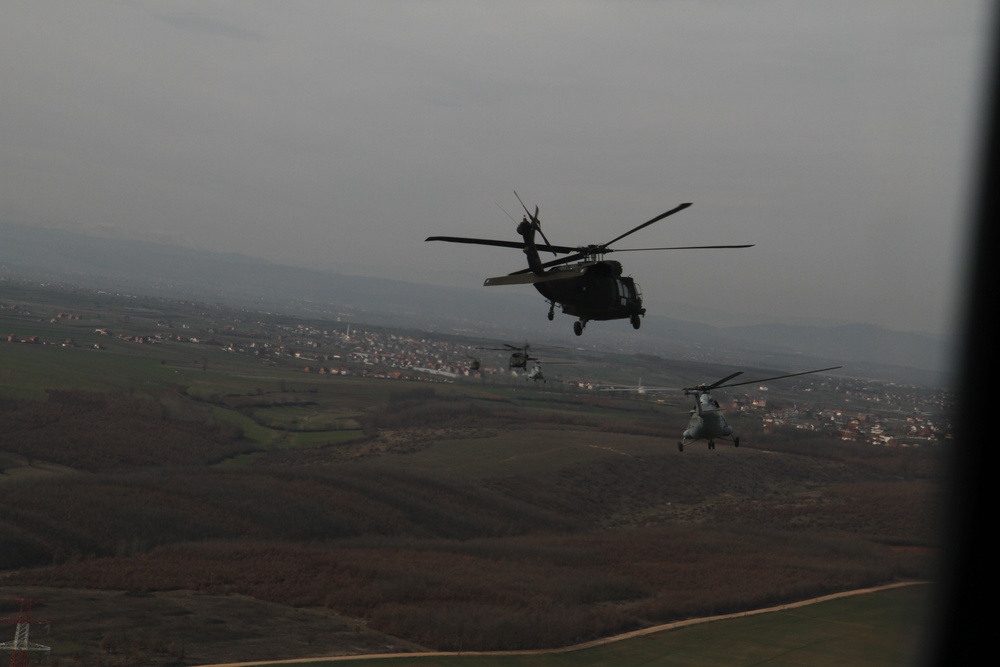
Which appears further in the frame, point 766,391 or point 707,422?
point 766,391

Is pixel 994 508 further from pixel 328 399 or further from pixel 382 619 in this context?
pixel 328 399

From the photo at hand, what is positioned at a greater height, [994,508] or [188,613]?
[994,508]

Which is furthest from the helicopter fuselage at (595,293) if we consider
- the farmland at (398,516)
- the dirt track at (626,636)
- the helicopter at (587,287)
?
the dirt track at (626,636)

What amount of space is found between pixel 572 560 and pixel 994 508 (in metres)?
44.5

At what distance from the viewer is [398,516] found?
265 feet

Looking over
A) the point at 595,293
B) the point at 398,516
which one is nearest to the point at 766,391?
the point at 398,516

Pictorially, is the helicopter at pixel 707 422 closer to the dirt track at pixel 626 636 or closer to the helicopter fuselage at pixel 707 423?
the helicopter fuselage at pixel 707 423

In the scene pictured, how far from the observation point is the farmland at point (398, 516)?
5219cm

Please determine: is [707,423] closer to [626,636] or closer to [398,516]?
[626,636]

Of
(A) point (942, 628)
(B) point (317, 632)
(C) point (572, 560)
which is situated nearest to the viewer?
(A) point (942, 628)

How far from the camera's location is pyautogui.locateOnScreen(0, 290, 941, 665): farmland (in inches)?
2055

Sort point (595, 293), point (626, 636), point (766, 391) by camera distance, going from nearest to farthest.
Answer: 1. point (595, 293)
2. point (626, 636)
3. point (766, 391)

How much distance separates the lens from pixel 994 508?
961 inches

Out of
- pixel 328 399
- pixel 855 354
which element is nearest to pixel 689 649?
pixel 328 399
